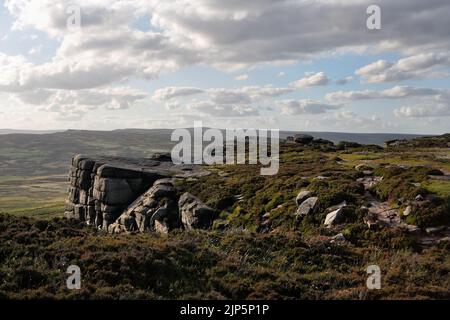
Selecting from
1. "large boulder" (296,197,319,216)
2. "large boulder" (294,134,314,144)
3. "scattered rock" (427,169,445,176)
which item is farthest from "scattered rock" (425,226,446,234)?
"large boulder" (294,134,314,144)

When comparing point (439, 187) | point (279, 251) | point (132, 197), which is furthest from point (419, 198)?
point (132, 197)

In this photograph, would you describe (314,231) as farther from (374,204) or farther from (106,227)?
(106,227)

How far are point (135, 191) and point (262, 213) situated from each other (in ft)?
56.6

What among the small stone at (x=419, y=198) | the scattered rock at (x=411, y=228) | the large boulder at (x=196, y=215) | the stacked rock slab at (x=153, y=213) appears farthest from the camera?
the stacked rock slab at (x=153, y=213)

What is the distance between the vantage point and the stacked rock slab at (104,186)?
42.1 metres

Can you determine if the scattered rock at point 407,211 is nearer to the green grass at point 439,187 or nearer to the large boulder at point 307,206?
the green grass at point 439,187

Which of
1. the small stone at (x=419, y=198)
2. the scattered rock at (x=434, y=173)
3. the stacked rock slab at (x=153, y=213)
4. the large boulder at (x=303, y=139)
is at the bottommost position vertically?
the stacked rock slab at (x=153, y=213)

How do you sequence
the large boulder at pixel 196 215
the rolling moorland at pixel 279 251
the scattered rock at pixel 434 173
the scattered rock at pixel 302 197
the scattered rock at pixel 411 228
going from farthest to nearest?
the large boulder at pixel 196 215
the scattered rock at pixel 434 173
the scattered rock at pixel 302 197
the scattered rock at pixel 411 228
the rolling moorland at pixel 279 251

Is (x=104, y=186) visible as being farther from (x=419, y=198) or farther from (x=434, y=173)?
(x=419, y=198)

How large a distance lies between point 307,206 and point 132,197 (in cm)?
2077

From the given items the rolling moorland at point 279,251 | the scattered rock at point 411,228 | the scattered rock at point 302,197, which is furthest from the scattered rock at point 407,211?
the scattered rock at point 302,197

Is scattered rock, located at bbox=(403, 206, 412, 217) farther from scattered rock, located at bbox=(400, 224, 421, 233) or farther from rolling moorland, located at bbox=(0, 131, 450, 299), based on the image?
scattered rock, located at bbox=(400, 224, 421, 233)

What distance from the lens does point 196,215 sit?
31938 millimetres

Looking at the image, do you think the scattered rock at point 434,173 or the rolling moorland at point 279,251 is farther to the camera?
the scattered rock at point 434,173
